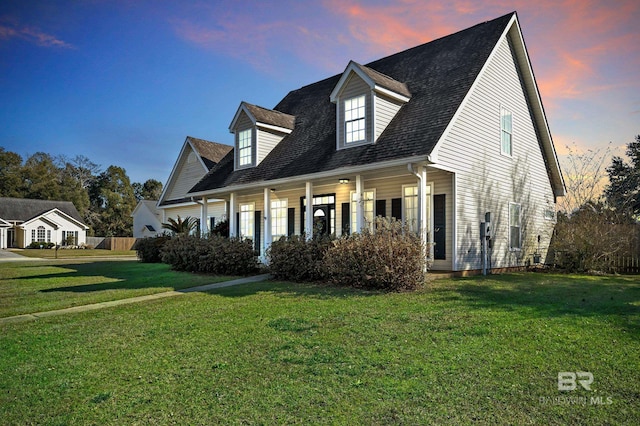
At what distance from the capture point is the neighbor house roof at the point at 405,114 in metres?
12.0

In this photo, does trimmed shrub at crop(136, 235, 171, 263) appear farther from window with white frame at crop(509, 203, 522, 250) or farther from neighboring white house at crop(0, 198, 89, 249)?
neighboring white house at crop(0, 198, 89, 249)

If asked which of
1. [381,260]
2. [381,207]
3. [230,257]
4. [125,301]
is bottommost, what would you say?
[125,301]

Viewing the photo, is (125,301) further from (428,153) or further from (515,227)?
(515,227)

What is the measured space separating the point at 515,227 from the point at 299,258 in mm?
8629

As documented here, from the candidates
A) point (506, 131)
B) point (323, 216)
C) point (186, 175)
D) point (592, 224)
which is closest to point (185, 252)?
point (323, 216)

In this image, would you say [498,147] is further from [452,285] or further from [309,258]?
[309,258]

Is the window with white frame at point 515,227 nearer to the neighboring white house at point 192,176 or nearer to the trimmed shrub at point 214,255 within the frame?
the trimmed shrub at point 214,255

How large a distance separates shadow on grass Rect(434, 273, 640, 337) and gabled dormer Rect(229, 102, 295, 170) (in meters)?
9.95

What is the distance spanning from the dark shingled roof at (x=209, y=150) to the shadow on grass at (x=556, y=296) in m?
18.8

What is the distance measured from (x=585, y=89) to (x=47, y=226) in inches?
2111

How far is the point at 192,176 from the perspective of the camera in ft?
90.2

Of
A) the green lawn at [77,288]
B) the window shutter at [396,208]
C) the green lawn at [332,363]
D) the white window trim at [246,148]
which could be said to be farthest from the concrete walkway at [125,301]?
the white window trim at [246,148]

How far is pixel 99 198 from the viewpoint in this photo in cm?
7031

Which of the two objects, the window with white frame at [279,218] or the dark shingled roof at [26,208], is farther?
the dark shingled roof at [26,208]
